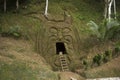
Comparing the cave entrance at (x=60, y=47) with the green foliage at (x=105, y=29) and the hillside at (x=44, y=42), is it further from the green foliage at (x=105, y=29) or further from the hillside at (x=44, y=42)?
the green foliage at (x=105, y=29)

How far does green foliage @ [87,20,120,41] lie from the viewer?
21406 mm

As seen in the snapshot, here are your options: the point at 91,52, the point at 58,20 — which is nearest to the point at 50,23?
the point at 58,20

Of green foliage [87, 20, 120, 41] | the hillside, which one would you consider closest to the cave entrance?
the hillside

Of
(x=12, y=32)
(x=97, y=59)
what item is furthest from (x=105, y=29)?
(x=12, y=32)

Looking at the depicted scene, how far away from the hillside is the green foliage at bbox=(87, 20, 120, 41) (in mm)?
534

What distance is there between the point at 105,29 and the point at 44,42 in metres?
4.44

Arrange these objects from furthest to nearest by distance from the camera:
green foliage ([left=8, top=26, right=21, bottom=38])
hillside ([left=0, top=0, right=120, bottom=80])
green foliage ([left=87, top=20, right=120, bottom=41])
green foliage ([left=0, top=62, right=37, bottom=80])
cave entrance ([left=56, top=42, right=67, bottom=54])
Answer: cave entrance ([left=56, top=42, right=67, bottom=54]) < green foliage ([left=87, top=20, right=120, bottom=41]) < green foliage ([left=8, top=26, right=21, bottom=38]) < hillside ([left=0, top=0, right=120, bottom=80]) < green foliage ([left=0, top=62, right=37, bottom=80])

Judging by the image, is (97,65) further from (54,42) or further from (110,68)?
(54,42)

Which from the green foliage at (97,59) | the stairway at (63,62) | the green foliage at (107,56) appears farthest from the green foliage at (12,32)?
the green foliage at (107,56)

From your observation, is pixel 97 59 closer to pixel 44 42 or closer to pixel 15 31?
pixel 44 42

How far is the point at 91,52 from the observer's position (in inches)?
843

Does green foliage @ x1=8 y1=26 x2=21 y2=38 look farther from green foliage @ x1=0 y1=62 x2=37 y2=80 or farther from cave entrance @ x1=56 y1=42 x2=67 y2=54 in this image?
green foliage @ x1=0 y1=62 x2=37 y2=80

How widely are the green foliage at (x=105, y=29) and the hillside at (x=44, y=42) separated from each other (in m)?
0.53

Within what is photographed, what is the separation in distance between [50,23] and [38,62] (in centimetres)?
468
